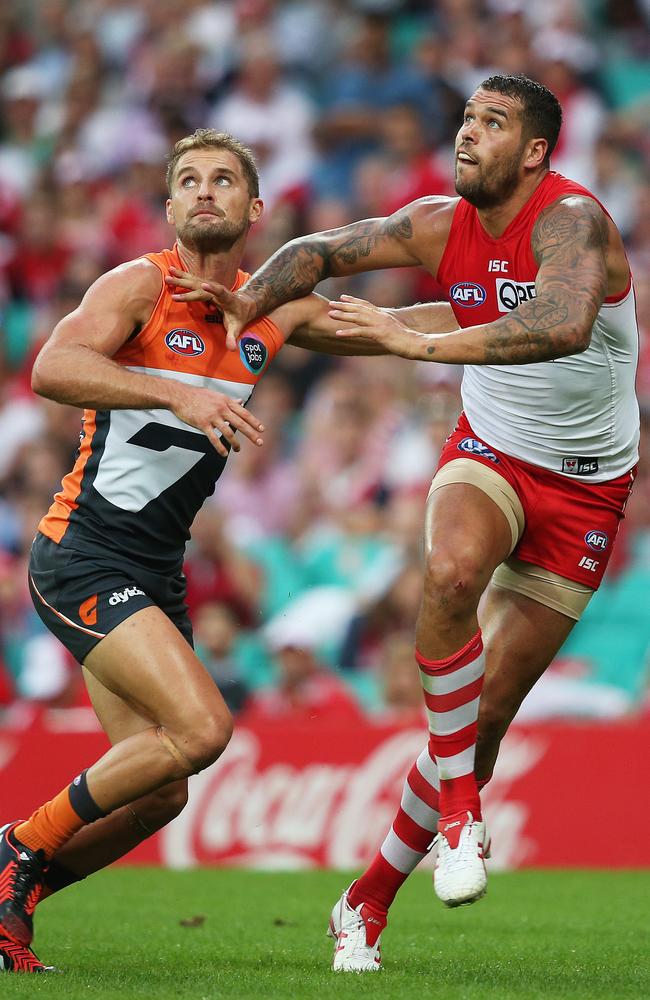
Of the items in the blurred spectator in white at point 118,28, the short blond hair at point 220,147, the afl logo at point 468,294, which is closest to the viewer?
the afl logo at point 468,294

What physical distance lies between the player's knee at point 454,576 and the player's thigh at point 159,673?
867mm

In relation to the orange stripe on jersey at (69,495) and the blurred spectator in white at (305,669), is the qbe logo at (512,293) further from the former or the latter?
the blurred spectator in white at (305,669)

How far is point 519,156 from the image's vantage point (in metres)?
5.63

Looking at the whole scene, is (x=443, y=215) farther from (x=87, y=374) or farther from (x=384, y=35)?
(x=384, y=35)

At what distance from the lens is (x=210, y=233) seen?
577 centimetres

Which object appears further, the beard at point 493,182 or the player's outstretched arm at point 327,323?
the player's outstretched arm at point 327,323

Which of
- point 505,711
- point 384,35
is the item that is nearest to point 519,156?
point 505,711

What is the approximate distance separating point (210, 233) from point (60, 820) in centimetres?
224

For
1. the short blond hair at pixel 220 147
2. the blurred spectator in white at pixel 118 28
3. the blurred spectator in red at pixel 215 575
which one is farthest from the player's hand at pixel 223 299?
the blurred spectator in white at pixel 118 28

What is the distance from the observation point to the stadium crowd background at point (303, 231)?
1055 centimetres

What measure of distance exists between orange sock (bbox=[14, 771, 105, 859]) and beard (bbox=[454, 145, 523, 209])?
8.34 ft

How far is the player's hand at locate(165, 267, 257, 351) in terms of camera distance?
564 centimetres

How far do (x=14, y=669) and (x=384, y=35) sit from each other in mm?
6789

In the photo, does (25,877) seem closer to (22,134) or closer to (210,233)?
(210,233)
